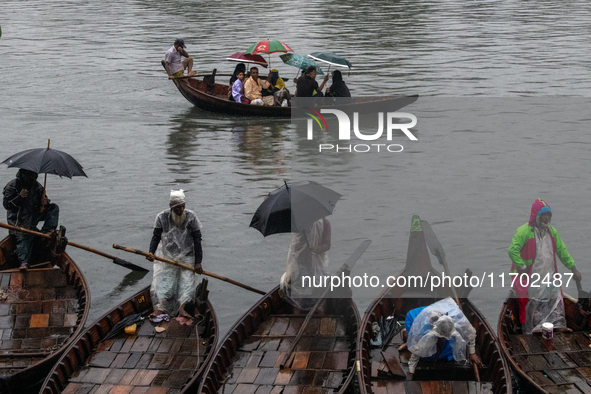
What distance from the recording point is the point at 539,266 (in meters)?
8.76

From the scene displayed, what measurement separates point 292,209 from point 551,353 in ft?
11.5

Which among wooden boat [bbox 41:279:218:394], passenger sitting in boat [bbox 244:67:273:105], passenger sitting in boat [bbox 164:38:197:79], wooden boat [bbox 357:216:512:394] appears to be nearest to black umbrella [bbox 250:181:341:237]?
wooden boat [bbox 41:279:218:394]

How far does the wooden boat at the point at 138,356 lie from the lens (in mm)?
7812

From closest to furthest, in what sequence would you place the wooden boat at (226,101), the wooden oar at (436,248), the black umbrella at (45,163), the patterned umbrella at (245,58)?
the wooden oar at (436,248) < the black umbrella at (45,163) < the wooden boat at (226,101) < the patterned umbrella at (245,58)

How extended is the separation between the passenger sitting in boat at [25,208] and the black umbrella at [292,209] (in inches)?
144

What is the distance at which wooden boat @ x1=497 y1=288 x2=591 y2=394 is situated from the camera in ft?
25.4

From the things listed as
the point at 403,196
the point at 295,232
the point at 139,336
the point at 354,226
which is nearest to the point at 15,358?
the point at 139,336

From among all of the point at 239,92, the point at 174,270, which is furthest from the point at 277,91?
the point at 174,270

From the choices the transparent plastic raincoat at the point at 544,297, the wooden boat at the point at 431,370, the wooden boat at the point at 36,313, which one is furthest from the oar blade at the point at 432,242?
the wooden boat at the point at 36,313

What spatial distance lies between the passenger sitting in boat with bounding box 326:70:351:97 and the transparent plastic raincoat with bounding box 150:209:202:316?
422 inches

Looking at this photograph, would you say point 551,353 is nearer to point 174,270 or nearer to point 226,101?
point 174,270

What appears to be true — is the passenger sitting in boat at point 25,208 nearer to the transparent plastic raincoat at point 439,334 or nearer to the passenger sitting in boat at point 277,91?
A: the transparent plastic raincoat at point 439,334

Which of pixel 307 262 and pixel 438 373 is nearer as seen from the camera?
pixel 438 373

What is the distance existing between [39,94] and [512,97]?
1635cm
